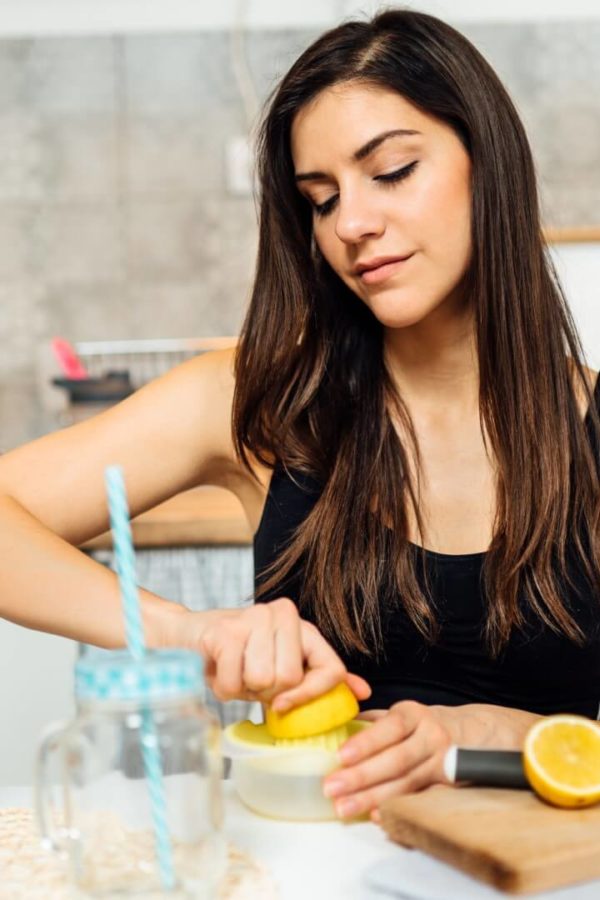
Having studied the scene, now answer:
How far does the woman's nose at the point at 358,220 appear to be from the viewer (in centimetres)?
119

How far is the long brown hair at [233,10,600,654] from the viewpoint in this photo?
4.14ft

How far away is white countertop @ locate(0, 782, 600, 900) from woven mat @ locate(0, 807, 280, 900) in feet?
0.03

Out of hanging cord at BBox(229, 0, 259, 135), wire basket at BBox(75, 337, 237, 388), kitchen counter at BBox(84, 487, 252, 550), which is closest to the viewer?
kitchen counter at BBox(84, 487, 252, 550)

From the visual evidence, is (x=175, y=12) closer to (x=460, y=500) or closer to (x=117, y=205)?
(x=117, y=205)

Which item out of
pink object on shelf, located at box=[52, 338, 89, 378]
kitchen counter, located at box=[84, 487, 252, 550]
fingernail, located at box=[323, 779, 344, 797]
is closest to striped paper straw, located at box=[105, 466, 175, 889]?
fingernail, located at box=[323, 779, 344, 797]

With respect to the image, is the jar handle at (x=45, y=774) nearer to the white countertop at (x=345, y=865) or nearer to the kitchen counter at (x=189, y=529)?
the white countertop at (x=345, y=865)

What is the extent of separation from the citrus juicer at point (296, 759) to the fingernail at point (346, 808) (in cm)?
2

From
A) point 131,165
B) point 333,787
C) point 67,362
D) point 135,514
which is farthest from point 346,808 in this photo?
point 131,165

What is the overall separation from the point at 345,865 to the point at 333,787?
Answer: 0.18ft

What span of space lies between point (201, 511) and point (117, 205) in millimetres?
1586

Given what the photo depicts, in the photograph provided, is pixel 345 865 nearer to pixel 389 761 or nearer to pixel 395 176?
pixel 389 761

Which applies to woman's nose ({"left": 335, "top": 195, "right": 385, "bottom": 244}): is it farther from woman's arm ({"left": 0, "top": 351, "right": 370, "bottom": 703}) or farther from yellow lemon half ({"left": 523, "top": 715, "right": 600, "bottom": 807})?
yellow lemon half ({"left": 523, "top": 715, "right": 600, "bottom": 807})

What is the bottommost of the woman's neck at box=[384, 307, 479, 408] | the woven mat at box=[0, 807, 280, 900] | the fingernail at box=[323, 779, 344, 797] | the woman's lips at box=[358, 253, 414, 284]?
the woven mat at box=[0, 807, 280, 900]

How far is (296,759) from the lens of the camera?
2.63 feet
